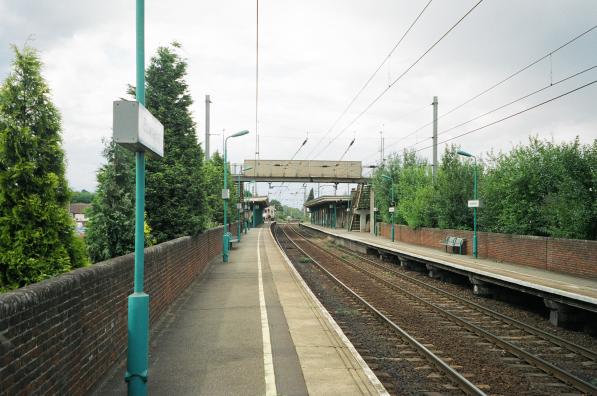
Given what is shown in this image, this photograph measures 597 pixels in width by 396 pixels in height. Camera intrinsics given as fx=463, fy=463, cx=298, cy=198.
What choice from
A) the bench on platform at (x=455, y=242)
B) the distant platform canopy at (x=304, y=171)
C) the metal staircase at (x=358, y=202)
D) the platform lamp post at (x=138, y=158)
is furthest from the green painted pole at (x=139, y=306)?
the metal staircase at (x=358, y=202)

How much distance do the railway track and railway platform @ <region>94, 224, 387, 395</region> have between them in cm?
229

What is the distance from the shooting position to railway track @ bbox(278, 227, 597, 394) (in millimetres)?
7219

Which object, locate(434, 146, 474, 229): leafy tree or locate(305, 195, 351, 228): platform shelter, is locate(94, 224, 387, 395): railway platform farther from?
locate(305, 195, 351, 228): platform shelter

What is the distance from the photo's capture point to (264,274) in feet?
59.2

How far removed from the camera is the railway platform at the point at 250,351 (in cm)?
587

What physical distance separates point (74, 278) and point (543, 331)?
31.5ft

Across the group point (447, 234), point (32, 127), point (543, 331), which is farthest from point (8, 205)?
point (447, 234)

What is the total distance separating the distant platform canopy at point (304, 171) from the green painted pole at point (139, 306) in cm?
4617

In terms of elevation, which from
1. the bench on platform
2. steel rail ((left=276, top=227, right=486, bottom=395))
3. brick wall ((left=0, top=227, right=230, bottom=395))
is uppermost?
brick wall ((left=0, top=227, right=230, bottom=395))

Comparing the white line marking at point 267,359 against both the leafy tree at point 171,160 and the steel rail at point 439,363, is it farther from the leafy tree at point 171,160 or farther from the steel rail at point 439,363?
the leafy tree at point 171,160

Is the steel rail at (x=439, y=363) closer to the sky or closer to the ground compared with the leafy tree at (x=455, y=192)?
closer to the ground

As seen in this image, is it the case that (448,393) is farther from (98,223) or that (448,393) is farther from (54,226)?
(98,223)

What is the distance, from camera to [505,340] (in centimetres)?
960

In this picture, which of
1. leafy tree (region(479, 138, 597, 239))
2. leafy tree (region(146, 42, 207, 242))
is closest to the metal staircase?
leafy tree (region(479, 138, 597, 239))
